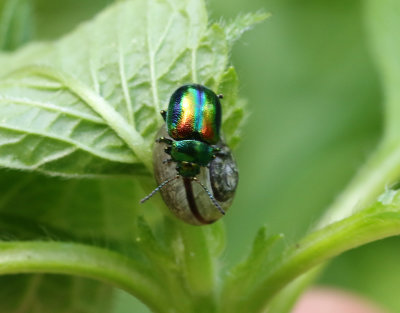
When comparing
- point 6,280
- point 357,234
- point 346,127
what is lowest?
point 357,234

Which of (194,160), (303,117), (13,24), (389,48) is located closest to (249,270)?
(194,160)

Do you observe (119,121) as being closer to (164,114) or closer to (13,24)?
(164,114)

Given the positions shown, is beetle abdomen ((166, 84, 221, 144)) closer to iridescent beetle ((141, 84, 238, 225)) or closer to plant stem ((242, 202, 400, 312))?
iridescent beetle ((141, 84, 238, 225))

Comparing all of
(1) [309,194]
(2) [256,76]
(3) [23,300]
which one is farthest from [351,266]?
(3) [23,300]

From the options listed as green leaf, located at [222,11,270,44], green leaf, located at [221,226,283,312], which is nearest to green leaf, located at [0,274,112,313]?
green leaf, located at [221,226,283,312]

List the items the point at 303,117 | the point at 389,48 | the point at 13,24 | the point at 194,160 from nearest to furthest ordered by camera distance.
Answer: the point at 194,160, the point at 13,24, the point at 389,48, the point at 303,117

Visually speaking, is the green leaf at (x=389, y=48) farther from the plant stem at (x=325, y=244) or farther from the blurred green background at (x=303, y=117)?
the blurred green background at (x=303, y=117)

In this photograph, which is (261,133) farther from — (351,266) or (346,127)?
(351,266)
